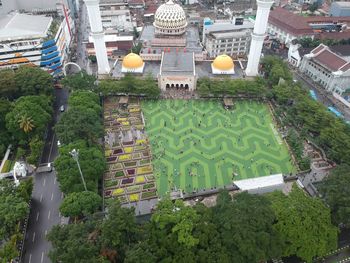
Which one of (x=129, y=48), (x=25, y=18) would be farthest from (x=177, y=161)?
(x=25, y=18)

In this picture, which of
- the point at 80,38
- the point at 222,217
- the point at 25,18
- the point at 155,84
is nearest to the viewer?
the point at 222,217

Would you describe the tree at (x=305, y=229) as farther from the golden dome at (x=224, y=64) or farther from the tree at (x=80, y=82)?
the tree at (x=80, y=82)

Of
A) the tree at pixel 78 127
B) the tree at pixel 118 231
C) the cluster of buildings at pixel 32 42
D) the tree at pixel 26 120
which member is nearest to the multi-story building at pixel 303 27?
the cluster of buildings at pixel 32 42

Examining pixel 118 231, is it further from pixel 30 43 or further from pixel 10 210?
pixel 30 43

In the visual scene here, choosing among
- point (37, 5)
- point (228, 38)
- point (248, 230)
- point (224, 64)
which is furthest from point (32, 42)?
point (248, 230)

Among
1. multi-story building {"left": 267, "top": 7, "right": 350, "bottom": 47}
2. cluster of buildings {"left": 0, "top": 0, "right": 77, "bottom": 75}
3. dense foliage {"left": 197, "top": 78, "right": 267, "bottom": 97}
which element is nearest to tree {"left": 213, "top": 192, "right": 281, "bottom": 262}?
dense foliage {"left": 197, "top": 78, "right": 267, "bottom": 97}

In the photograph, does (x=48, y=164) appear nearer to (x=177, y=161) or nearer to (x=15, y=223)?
(x=15, y=223)
